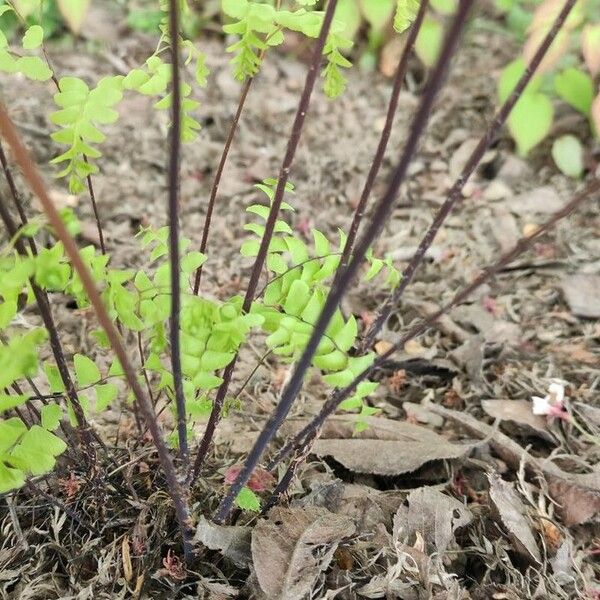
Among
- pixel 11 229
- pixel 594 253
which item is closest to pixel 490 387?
pixel 594 253

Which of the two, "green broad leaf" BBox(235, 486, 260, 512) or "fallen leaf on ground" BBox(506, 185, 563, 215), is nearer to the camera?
"green broad leaf" BBox(235, 486, 260, 512)

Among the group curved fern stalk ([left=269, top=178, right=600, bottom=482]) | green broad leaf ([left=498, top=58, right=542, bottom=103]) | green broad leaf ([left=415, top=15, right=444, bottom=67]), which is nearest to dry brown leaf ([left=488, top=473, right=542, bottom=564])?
curved fern stalk ([left=269, top=178, right=600, bottom=482])

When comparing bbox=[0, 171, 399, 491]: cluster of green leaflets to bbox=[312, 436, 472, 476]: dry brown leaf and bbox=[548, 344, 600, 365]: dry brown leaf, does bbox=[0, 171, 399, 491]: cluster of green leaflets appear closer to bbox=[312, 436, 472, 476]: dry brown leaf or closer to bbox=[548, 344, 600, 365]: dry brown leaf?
bbox=[312, 436, 472, 476]: dry brown leaf

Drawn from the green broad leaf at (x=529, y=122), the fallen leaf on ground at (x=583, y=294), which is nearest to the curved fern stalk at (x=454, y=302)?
the fallen leaf on ground at (x=583, y=294)

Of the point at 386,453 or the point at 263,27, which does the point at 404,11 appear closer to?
the point at 263,27

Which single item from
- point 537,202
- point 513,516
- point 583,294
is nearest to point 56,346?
point 513,516

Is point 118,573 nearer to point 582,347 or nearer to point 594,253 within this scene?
point 582,347

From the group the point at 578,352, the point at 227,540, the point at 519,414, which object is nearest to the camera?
the point at 227,540

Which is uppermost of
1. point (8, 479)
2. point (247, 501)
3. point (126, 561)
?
point (8, 479)
